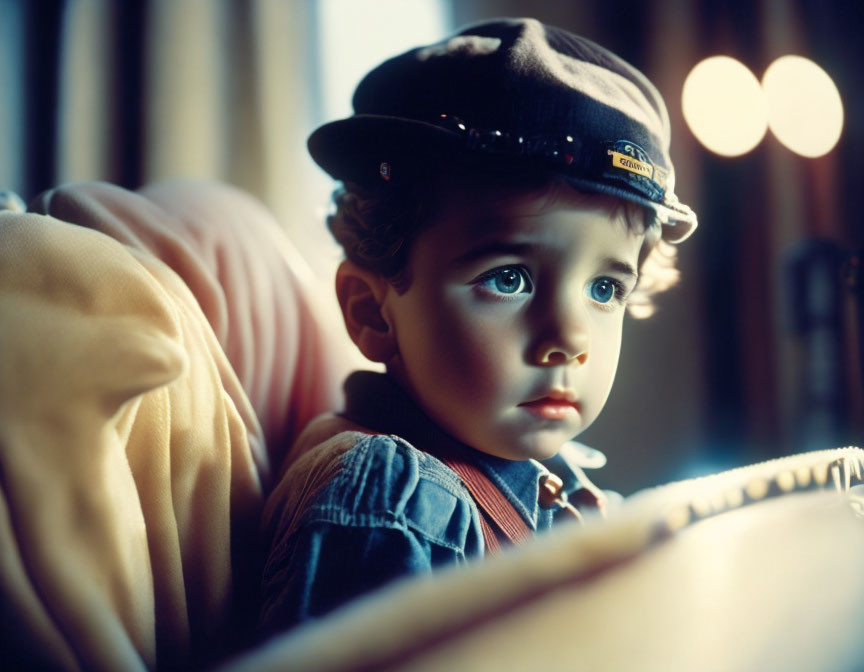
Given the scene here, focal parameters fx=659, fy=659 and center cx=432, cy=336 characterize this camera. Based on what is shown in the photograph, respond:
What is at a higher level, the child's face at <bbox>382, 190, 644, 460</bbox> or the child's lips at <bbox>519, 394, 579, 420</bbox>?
the child's face at <bbox>382, 190, 644, 460</bbox>

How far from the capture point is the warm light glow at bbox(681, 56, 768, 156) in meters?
0.61

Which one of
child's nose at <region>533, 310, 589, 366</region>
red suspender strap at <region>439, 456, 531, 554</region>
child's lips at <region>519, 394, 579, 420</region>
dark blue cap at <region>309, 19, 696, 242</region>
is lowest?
red suspender strap at <region>439, 456, 531, 554</region>

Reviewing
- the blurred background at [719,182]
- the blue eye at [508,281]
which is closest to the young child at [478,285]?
the blue eye at [508,281]

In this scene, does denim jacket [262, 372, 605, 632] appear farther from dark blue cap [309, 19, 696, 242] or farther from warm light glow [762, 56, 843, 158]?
warm light glow [762, 56, 843, 158]

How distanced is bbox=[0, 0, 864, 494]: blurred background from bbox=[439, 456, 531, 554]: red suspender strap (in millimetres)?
178

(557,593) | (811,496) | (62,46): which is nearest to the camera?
(557,593)

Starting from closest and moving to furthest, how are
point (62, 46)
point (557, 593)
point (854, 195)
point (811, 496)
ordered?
point (557, 593), point (811, 496), point (854, 195), point (62, 46)

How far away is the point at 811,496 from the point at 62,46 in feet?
3.28

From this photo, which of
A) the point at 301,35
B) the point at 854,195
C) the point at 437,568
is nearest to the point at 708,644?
the point at 437,568

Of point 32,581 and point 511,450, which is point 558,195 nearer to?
point 511,450

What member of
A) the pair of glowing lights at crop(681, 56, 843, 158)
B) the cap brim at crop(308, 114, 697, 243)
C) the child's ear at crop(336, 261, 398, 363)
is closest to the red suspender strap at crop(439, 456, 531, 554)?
the child's ear at crop(336, 261, 398, 363)

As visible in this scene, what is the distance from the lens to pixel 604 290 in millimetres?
492

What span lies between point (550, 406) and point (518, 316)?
0.07 metres

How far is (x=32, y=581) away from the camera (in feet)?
1.10
